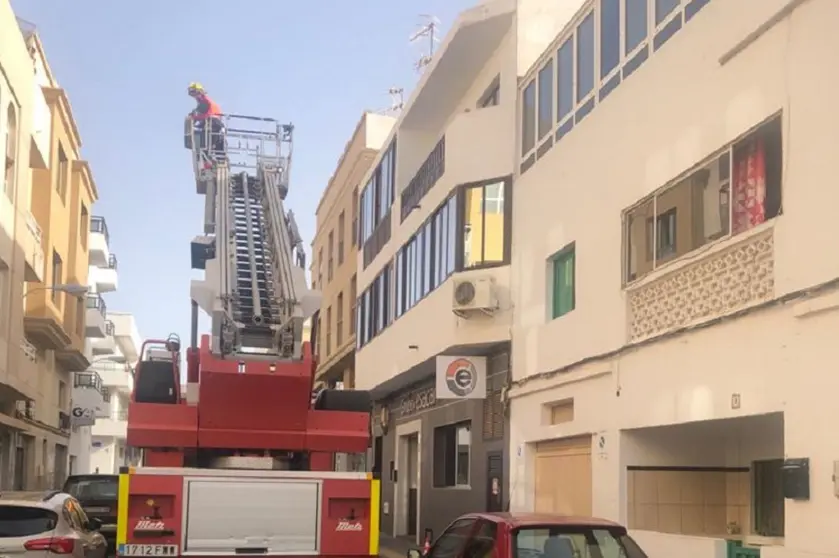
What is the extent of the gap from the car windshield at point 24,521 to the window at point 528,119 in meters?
9.53

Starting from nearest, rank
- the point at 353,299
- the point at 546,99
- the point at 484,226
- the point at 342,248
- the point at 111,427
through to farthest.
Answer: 1. the point at 546,99
2. the point at 484,226
3. the point at 353,299
4. the point at 342,248
5. the point at 111,427

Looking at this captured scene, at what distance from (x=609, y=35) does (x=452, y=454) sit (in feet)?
34.2

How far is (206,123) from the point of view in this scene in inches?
730

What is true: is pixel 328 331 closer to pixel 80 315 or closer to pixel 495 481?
pixel 80 315

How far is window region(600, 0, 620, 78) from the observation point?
13.9 meters

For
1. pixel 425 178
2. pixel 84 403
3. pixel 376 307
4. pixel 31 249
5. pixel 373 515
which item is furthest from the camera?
pixel 84 403

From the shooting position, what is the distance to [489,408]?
18812 mm

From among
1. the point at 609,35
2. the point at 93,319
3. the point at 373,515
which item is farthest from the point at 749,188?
the point at 93,319

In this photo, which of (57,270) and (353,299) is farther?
(57,270)

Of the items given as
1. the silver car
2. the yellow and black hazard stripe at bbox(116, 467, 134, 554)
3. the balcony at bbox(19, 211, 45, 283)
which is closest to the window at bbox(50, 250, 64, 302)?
the balcony at bbox(19, 211, 45, 283)

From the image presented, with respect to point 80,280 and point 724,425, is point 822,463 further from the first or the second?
point 80,280

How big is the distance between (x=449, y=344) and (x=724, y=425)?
737cm

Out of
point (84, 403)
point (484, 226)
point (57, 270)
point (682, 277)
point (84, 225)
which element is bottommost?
point (84, 403)

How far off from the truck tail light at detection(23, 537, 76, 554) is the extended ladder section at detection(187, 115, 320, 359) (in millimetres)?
2445
